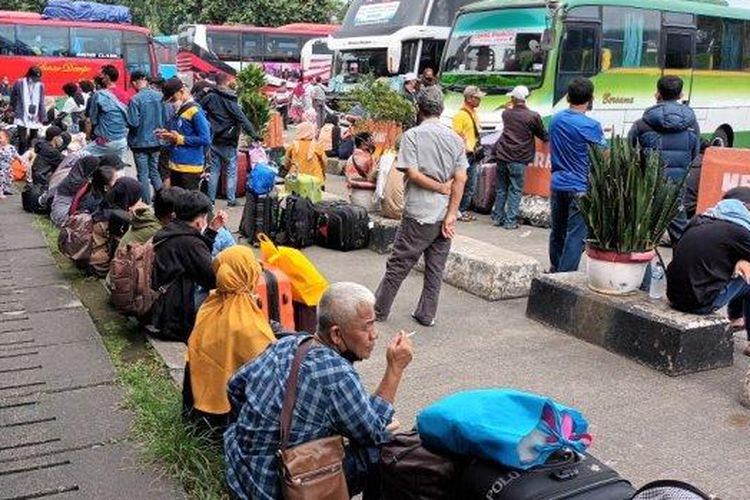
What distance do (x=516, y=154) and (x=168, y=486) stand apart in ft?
22.1

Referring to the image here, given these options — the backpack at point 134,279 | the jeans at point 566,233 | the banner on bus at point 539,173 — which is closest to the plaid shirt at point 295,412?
A: the backpack at point 134,279

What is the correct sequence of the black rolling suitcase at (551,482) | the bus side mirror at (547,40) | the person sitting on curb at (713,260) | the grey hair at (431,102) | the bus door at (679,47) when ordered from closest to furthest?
the black rolling suitcase at (551,482)
the person sitting on curb at (713,260)
the grey hair at (431,102)
the bus side mirror at (547,40)
the bus door at (679,47)

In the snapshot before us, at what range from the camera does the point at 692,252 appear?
195 inches

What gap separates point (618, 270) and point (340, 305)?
314cm

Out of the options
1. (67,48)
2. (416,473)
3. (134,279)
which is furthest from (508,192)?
(67,48)

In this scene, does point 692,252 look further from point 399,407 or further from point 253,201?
point 253,201

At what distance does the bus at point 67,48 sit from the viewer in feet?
75.6

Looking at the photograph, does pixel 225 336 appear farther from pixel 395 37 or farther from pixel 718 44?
pixel 395 37

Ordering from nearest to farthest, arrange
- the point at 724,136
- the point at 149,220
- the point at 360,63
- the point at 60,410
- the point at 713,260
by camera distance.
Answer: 1. the point at 60,410
2. the point at 713,260
3. the point at 149,220
4. the point at 724,136
5. the point at 360,63

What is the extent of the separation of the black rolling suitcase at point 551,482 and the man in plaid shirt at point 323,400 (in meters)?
0.45

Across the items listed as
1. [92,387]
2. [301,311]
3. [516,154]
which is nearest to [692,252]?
[301,311]

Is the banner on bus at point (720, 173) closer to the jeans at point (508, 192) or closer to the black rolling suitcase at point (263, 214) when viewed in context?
the jeans at point (508, 192)

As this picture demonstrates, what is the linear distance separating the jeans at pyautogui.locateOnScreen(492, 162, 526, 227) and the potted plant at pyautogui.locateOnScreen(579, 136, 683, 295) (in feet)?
12.8

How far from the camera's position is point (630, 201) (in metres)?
5.32
